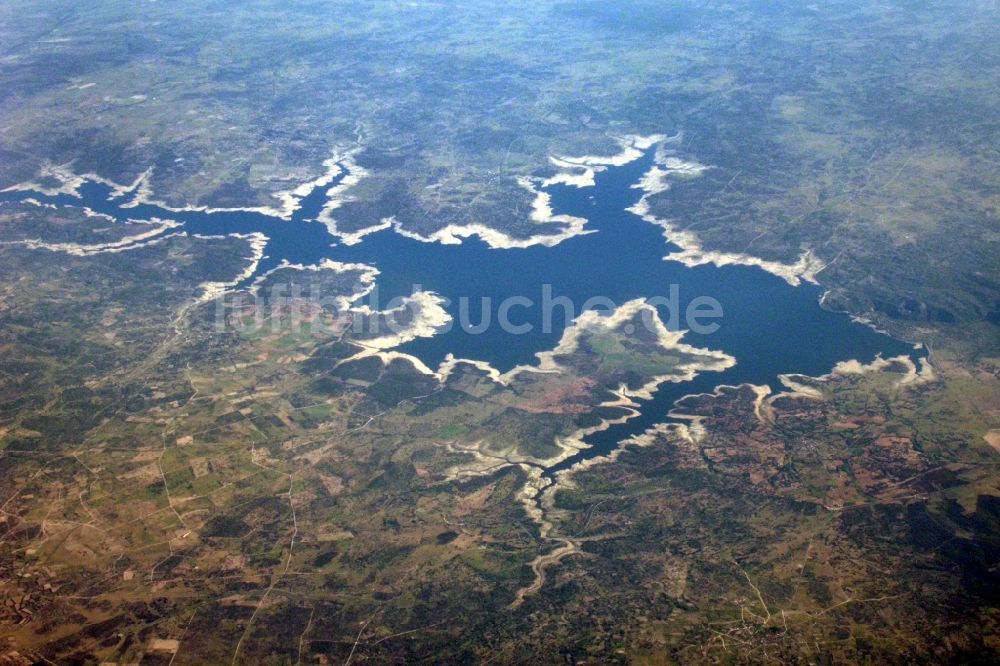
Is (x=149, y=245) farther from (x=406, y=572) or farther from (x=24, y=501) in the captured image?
(x=406, y=572)

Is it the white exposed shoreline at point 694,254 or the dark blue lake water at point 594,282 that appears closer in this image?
the dark blue lake water at point 594,282

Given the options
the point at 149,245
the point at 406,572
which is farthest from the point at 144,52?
the point at 406,572

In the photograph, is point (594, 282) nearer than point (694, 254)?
Yes

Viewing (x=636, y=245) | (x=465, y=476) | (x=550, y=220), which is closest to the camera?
(x=465, y=476)

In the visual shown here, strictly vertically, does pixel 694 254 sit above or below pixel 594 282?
above

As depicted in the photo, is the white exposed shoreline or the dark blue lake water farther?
the white exposed shoreline

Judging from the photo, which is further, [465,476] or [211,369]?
[211,369]

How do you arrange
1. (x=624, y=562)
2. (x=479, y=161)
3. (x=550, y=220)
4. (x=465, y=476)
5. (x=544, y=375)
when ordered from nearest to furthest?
(x=624, y=562)
(x=465, y=476)
(x=544, y=375)
(x=550, y=220)
(x=479, y=161)
